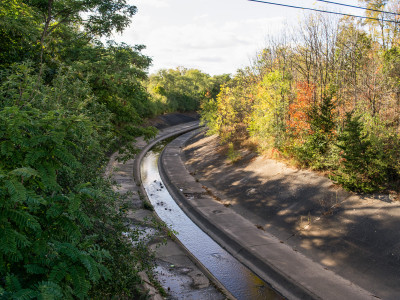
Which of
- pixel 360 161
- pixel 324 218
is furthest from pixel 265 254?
pixel 360 161

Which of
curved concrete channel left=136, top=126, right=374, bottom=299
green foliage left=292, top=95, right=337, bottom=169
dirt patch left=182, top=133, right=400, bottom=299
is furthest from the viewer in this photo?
green foliage left=292, top=95, right=337, bottom=169

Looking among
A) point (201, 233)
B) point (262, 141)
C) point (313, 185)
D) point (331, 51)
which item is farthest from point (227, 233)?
point (331, 51)

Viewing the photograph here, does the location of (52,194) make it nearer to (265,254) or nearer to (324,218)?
(265,254)

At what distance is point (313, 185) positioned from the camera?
41.8 ft

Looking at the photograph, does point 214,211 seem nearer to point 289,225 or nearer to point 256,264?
point 289,225

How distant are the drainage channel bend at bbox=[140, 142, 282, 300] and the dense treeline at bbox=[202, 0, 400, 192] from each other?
16.4 ft

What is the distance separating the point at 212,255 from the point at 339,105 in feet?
30.9

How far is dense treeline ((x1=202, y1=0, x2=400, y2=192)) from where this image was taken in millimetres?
10719

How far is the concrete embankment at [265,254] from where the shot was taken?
25.8ft

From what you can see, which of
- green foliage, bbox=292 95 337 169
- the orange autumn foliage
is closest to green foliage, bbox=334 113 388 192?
green foliage, bbox=292 95 337 169

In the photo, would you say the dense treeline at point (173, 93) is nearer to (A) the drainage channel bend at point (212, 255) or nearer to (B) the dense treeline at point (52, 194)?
(A) the drainage channel bend at point (212, 255)

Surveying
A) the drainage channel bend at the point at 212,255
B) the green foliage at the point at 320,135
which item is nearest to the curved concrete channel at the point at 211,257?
the drainage channel bend at the point at 212,255

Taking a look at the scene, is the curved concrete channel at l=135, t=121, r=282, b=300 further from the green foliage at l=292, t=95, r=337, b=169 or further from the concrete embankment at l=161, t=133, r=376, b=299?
the green foliage at l=292, t=95, r=337, b=169

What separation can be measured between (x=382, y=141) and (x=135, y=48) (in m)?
12.7
